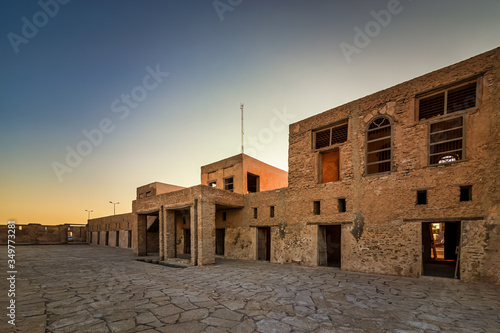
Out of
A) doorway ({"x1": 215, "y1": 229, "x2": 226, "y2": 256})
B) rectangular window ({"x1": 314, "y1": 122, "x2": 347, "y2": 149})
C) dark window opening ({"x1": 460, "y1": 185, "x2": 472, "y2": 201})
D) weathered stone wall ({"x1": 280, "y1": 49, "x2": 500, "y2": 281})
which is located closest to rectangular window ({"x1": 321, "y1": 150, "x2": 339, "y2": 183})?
rectangular window ({"x1": 314, "y1": 122, "x2": 347, "y2": 149})

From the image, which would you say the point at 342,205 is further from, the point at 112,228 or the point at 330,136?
the point at 112,228

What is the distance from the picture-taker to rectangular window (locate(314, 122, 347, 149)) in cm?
1169

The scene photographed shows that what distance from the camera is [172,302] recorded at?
19.1 feet

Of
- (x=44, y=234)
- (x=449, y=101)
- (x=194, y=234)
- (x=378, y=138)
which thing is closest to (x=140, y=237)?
(x=194, y=234)

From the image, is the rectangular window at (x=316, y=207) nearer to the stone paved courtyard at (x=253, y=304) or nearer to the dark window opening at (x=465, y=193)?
the stone paved courtyard at (x=253, y=304)

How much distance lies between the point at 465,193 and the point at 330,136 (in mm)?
5676

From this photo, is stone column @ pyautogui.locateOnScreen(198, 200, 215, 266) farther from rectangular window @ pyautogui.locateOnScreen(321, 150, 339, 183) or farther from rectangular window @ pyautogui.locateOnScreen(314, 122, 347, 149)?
rectangular window @ pyautogui.locateOnScreen(321, 150, 339, 183)

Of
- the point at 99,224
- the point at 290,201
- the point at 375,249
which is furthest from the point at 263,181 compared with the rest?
the point at 99,224

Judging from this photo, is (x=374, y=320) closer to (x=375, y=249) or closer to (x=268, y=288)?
→ (x=268, y=288)

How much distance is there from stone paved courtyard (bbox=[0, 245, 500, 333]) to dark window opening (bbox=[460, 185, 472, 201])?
9.02 feet

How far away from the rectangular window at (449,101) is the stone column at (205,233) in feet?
34.4

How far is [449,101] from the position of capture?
8734 mm

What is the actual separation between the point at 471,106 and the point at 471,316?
7.49 meters

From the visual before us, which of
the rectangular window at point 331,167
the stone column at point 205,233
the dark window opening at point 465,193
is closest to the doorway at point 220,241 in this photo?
the stone column at point 205,233
